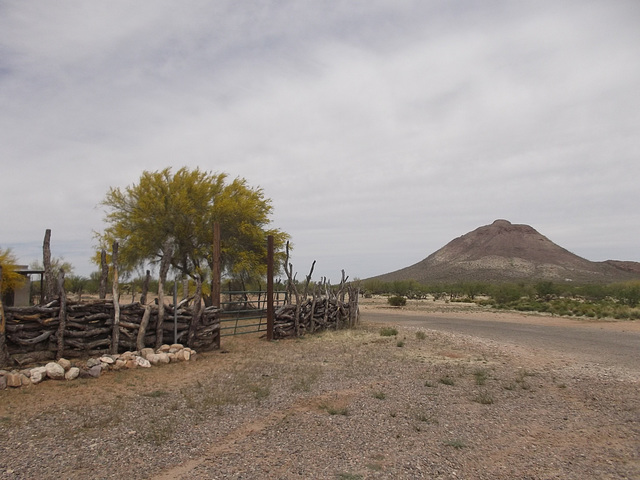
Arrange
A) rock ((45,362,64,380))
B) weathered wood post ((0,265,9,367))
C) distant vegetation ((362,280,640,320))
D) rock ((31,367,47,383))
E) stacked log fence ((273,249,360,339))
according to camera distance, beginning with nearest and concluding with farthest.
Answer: rock ((31,367,47,383)) < rock ((45,362,64,380)) < weathered wood post ((0,265,9,367)) < stacked log fence ((273,249,360,339)) < distant vegetation ((362,280,640,320))

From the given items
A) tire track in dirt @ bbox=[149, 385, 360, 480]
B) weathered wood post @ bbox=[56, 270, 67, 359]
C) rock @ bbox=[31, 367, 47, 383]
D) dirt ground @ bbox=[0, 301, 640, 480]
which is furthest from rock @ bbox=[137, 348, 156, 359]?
tire track in dirt @ bbox=[149, 385, 360, 480]

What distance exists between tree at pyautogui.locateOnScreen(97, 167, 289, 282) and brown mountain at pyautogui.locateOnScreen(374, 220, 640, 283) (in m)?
53.7

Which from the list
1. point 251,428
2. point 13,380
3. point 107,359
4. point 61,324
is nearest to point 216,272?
point 107,359

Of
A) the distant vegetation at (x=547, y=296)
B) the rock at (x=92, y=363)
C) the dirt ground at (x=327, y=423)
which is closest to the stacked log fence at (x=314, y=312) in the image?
the dirt ground at (x=327, y=423)

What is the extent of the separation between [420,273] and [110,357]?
79253mm

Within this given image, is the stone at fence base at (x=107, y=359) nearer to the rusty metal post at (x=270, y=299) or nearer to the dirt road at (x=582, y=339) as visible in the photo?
the rusty metal post at (x=270, y=299)

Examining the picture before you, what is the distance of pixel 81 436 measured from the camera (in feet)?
17.4

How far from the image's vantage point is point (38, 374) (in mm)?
7598

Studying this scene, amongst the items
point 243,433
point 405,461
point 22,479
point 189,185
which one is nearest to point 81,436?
point 22,479

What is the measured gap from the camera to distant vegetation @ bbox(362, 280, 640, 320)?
29156 millimetres

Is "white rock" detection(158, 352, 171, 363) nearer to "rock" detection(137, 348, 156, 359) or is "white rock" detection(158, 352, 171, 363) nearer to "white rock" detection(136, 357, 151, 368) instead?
"rock" detection(137, 348, 156, 359)

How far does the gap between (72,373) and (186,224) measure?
534 inches

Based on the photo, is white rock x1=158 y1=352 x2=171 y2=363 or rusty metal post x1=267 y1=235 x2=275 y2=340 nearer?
white rock x1=158 y1=352 x2=171 y2=363

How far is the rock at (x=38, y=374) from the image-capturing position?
7520 mm
